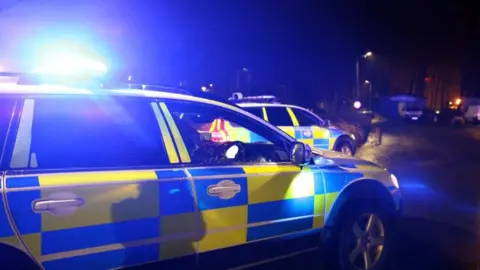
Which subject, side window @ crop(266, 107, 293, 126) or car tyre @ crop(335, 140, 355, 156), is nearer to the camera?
side window @ crop(266, 107, 293, 126)

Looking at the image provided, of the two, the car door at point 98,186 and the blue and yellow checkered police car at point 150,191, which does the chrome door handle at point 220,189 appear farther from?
the car door at point 98,186

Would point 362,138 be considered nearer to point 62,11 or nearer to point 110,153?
point 62,11

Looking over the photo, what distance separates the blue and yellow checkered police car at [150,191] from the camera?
259cm

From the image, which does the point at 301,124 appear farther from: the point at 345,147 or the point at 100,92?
the point at 100,92

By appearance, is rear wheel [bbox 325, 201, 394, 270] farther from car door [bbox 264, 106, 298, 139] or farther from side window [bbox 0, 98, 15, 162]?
car door [bbox 264, 106, 298, 139]

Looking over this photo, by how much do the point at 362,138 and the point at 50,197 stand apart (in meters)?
17.3

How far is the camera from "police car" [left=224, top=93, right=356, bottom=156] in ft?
35.4

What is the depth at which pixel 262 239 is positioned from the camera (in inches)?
138

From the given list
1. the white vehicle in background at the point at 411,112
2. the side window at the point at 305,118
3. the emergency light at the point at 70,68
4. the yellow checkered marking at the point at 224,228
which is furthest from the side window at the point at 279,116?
the white vehicle in background at the point at 411,112

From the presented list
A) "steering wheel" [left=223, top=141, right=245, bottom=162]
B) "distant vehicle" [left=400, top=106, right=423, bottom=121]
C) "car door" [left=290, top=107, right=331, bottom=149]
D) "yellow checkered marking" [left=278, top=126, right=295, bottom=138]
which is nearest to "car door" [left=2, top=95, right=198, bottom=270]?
"steering wheel" [left=223, top=141, right=245, bottom=162]

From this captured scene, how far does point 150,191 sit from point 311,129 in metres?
8.68

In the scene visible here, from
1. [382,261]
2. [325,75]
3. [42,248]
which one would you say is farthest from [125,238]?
[325,75]

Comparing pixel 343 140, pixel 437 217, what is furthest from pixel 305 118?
pixel 437 217

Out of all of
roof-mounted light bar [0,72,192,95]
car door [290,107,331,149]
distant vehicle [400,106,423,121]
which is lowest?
distant vehicle [400,106,423,121]
